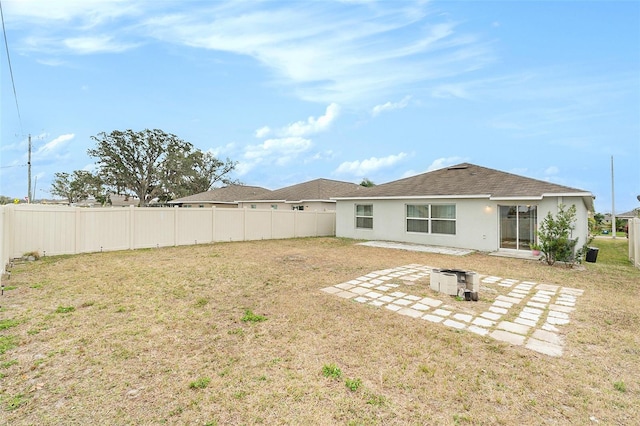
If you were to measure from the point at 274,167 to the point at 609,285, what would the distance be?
50.0 metres

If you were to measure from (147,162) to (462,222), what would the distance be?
117ft

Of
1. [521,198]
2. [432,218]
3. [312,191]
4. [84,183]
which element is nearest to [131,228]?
[312,191]

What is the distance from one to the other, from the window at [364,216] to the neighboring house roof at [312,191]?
139 inches

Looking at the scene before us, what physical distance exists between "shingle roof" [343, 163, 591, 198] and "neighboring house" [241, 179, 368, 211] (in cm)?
391

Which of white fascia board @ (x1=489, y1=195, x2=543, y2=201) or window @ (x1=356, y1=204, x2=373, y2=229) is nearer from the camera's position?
white fascia board @ (x1=489, y1=195, x2=543, y2=201)

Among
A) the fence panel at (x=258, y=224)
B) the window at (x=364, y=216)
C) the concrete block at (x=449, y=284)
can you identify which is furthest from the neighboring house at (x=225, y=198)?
the concrete block at (x=449, y=284)

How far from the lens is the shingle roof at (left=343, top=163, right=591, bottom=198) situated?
445 inches

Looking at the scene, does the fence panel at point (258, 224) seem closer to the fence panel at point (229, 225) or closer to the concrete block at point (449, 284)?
the fence panel at point (229, 225)

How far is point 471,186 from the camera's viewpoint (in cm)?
1310

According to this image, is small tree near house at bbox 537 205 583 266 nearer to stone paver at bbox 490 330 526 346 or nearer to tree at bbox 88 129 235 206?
stone paver at bbox 490 330 526 346

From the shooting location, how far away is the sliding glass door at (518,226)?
1150cm

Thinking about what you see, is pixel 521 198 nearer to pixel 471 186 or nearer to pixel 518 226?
pixel 518 226

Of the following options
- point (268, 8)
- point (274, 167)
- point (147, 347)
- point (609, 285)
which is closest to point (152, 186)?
point (274, 167)

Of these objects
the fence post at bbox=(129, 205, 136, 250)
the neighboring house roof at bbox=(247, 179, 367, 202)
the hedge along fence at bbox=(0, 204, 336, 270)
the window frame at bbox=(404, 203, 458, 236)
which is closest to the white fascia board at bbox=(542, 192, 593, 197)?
the window frame at bbox=(404, 203, 458, 236)
